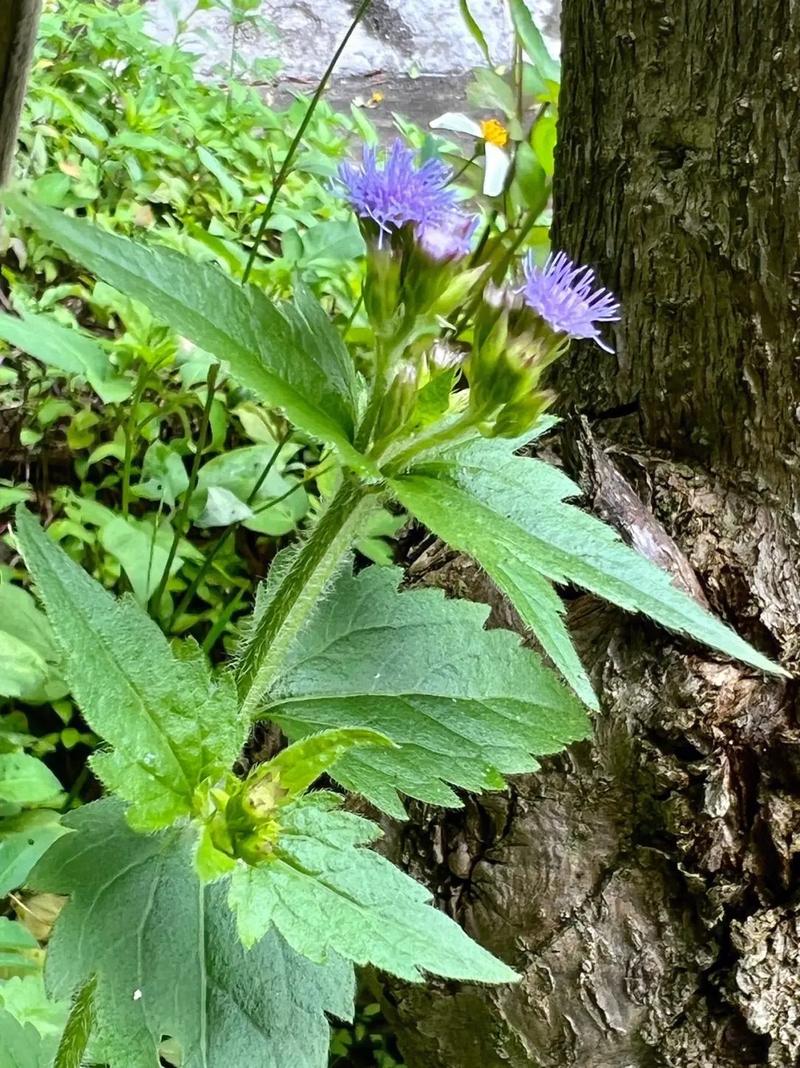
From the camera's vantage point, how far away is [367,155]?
0.65 metres

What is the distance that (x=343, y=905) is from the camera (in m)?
0.56

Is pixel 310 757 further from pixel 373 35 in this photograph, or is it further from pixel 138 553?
pixel 373 35

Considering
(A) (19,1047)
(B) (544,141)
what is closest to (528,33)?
(B) (544,141)

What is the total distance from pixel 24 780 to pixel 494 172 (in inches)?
38.0

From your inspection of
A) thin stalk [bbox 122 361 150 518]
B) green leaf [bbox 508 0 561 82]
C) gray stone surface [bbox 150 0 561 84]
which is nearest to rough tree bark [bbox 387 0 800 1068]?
green leaf [bbox 508 0 561 82]

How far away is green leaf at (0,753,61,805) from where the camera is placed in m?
0.99

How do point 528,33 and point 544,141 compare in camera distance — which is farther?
point 544,141

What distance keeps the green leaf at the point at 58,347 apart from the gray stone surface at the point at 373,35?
74.7 inches

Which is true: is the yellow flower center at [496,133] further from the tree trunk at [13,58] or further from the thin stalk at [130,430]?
the tree trunk at [13,58]

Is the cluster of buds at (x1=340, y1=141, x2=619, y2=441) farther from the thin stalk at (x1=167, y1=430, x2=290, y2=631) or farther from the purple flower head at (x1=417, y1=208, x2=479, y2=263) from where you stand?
the thin stalk at (x1=167, y1=430, x2=290, y2=631)

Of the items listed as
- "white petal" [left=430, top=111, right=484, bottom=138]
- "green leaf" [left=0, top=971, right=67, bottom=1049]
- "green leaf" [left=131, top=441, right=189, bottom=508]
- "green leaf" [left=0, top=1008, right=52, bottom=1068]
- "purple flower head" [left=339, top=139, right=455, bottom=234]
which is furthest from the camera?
"white petal" [left=430, top=111, right=484, bottom=138]

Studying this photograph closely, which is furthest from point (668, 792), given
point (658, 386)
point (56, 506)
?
point (56, 506)

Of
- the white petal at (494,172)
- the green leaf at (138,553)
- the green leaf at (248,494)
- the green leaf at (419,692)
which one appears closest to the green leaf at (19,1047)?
the green leaf at (419,692)

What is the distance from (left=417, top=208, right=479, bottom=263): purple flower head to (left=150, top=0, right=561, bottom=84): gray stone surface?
2.36 m
